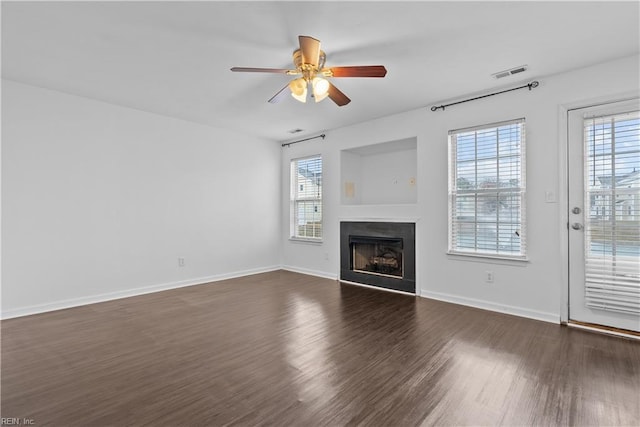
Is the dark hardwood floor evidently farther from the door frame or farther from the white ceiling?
the white ceiling

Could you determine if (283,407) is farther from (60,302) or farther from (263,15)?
(60,302)

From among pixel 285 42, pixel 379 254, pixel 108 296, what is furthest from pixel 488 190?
pixel 108 296

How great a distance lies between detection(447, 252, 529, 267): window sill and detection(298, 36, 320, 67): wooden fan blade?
289 cm

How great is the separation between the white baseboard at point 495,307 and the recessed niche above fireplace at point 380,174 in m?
1.58

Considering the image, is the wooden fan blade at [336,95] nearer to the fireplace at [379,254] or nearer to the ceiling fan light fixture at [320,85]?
the ceiling fan light fixture at [320,85]

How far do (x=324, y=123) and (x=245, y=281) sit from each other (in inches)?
117

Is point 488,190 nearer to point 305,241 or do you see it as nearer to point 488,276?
point 488,276

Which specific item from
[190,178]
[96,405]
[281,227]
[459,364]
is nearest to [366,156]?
[281,227]

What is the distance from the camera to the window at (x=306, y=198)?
18.8 ft

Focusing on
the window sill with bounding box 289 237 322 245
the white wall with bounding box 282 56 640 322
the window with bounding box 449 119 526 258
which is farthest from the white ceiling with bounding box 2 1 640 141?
the window sill with bounding box 289 237 322 245

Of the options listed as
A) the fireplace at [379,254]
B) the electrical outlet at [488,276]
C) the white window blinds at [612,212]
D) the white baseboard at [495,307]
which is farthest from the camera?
the fireplace at [379,254]

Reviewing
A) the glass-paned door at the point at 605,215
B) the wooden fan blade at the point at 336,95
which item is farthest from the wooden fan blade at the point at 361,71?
the glass-paned door at the point at 605,215

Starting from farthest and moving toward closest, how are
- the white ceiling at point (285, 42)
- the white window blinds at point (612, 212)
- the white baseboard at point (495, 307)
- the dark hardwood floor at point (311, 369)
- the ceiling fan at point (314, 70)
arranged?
1. the white baseboard at point (495, 307)
2. the white window blinds at point (612, 212)
3. the ceiling fan at point (314, 70)
4. the white ceiling at point (285, 42)
5. the dark hardwood floor at point (311, 369)

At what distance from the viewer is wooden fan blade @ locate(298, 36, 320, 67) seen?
2.25m
